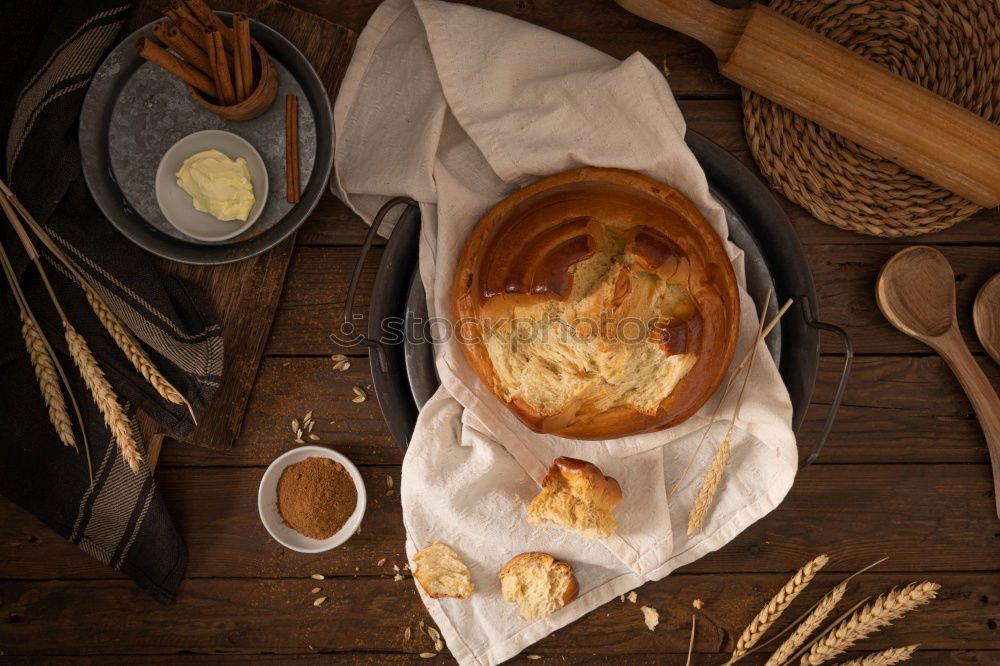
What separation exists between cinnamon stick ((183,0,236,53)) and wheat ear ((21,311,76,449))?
1030 mm

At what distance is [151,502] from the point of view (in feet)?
7.25

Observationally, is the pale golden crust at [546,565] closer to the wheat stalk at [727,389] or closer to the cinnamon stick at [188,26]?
the wheat stalk at [727,389]

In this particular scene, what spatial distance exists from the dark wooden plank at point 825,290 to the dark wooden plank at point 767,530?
478 mm

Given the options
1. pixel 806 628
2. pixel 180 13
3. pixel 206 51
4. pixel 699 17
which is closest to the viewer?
pixel 180 13

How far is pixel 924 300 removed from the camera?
86.0 inches

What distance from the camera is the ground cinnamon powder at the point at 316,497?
7.00 ft

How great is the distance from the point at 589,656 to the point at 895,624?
1122 mm

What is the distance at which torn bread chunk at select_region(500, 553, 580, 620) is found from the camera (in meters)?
2.04

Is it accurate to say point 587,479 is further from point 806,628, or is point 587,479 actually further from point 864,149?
point 864,149

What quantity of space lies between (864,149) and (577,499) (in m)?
1.45

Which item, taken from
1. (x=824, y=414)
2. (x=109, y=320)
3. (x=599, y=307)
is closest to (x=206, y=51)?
(x=109, y=320)

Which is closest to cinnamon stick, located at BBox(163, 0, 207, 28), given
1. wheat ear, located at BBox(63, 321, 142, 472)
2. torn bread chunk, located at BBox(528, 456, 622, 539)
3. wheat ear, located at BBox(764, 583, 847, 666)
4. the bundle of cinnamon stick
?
the bundle of cinnamon stick

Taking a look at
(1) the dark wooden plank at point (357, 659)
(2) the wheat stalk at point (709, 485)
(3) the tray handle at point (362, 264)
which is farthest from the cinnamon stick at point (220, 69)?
(1) the dark wooden plank at point (357, 659)

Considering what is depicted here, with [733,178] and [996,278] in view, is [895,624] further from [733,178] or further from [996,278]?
[733,178]
